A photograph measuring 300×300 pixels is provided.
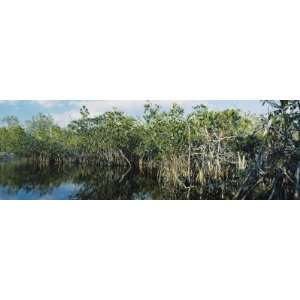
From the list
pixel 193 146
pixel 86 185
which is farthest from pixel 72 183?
pixel 193 146

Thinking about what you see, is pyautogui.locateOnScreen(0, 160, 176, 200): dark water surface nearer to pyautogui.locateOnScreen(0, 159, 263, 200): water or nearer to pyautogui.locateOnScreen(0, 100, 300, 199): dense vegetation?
pyautogui.locateOnScreen(0, 159, 263, 200): water

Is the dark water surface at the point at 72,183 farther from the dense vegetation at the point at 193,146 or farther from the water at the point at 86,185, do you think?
the dense vegetation at the point at 193,146

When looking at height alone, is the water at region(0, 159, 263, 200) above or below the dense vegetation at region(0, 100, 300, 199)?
below

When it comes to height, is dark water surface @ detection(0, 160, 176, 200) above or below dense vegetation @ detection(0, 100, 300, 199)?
below

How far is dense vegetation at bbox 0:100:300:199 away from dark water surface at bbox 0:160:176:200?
0.40ft

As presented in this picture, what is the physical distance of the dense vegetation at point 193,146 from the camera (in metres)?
4.39

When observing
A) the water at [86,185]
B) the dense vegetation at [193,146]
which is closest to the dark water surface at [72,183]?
the water at [86,185]

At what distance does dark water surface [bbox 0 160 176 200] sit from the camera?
439cm

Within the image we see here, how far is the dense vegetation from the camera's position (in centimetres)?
439

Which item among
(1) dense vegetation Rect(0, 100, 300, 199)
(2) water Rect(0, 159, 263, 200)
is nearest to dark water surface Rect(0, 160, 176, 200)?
(2) water Rect(0, 159, 263, 200)

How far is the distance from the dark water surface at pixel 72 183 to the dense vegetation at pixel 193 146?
122mm

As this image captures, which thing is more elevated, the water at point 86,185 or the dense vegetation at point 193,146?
the dense vegetation at point 193,146
